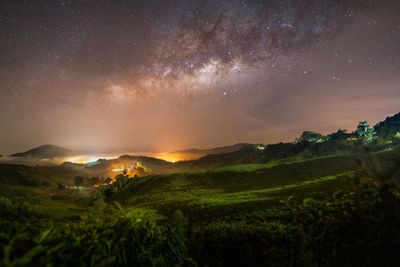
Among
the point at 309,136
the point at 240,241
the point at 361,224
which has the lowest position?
the point at 240,241

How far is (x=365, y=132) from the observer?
312 ft

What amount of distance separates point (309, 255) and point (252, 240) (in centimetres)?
270

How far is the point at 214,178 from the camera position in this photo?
5191 cm

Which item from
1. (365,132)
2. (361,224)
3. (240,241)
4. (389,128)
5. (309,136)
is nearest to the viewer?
(361,224)

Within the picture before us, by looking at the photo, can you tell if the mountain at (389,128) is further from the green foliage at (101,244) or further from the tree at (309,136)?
the green foliage at (101,244)

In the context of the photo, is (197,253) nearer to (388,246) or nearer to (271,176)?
(388,246)

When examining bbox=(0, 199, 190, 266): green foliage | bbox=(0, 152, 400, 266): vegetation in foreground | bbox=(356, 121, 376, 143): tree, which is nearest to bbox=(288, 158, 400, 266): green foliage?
bbox=(0, 152, 400, 266): vegetation in foreground

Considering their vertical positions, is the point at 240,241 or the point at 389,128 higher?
the point at 389,128

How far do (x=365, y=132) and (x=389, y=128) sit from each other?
6421 millimetres

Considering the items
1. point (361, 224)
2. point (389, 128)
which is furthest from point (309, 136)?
point (361, 224)

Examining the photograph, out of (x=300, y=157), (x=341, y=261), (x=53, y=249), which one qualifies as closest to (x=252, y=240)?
(x=341, y=261)

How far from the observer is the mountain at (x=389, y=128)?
87050 millimetres

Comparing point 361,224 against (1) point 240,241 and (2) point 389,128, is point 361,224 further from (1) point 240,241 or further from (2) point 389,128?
(2) point 389,128

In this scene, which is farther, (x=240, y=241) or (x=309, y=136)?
(x=309, y=136)
